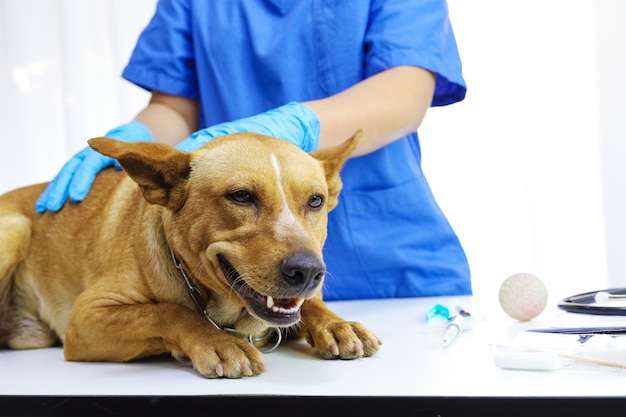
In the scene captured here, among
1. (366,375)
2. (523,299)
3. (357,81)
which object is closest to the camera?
(366,375)

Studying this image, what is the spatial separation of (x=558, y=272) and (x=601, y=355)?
1807 millimetres

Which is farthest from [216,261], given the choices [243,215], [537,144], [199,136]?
[537,144]

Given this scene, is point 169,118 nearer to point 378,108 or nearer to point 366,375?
point 378,108

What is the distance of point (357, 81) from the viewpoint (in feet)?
6.14

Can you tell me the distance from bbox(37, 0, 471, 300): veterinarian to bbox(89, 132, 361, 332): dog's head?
50 centimetres

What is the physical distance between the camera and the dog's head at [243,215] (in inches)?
41.6

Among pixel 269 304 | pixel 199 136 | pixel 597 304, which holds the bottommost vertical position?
pixel 597 304

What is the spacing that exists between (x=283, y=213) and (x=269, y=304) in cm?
14

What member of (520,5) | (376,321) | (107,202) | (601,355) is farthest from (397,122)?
(520,5)

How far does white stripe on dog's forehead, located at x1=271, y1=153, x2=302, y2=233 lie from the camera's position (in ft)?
3.64

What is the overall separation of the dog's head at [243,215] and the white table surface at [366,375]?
122mm

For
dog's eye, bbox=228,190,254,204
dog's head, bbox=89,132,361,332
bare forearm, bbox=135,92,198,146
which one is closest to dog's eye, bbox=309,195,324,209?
dog's head, bbox=89,132,361,332

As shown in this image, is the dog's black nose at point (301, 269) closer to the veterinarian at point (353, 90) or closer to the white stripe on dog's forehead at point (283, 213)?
the white stripe on dog's forehead at point (283, 213)

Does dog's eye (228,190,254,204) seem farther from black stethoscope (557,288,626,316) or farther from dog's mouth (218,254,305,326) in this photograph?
black stethoscope (557,288,626,316)
